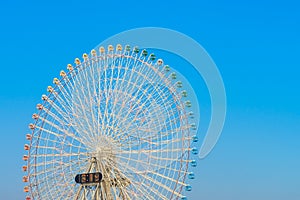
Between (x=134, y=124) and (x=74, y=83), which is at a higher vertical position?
(x=74, y=83)

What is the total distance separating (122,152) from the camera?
5534 centimetres

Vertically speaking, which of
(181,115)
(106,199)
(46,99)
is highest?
(46,99)

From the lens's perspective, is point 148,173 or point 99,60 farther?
point 99,60

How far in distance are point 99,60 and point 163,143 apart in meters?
8.69

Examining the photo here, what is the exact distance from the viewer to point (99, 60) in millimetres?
57406

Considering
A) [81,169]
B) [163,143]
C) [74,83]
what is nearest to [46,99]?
[74,83]

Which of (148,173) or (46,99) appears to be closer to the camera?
(148,173)

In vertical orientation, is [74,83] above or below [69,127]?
above

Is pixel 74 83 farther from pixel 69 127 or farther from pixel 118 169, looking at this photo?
pixel 118 169

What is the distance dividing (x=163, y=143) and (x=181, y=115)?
98.9 inches

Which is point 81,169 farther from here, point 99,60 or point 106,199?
point 99,60

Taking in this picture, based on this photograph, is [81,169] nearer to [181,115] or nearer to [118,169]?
[118,169]

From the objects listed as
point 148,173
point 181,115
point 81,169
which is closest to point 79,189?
point 81,169

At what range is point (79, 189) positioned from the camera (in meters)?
56.9
